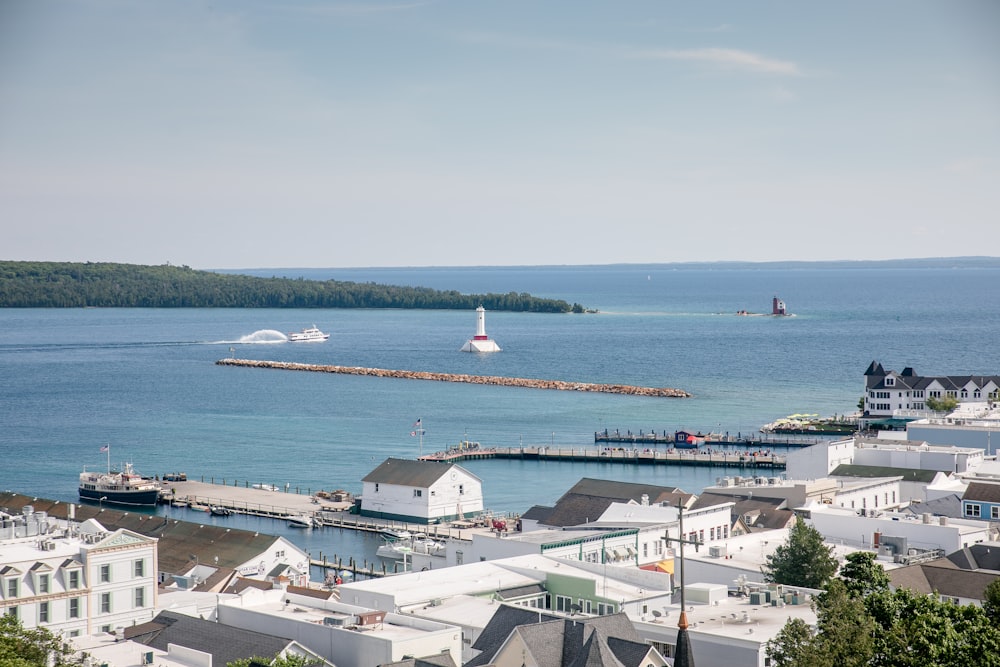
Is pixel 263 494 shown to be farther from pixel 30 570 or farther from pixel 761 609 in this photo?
pixel 761 609

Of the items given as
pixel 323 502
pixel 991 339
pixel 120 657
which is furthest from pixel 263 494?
pixel 991 339

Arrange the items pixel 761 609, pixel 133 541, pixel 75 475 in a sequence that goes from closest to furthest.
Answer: pixel 761 609 → pixel 133 541 → pixel 75 475

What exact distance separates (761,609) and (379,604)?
7944mm

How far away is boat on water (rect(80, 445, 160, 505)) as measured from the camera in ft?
206

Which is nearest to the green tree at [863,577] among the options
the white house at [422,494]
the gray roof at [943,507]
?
the gray roof at [943,507]

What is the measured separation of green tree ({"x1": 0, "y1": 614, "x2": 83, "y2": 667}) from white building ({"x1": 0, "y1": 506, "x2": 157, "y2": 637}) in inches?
208

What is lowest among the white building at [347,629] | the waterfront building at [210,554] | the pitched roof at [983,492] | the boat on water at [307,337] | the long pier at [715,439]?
the long pier at [715,439]

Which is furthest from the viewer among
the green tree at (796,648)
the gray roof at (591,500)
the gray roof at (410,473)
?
the gray roof at (410,473)

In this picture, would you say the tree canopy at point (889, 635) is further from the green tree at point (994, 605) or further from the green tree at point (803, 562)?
the green tree at point (803, 562)

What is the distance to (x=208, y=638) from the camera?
26000 millimetres

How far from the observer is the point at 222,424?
9369 centimetres

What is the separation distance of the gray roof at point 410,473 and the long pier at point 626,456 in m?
15.7

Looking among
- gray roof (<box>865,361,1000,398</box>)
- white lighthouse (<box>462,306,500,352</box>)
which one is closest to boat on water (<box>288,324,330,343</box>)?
white lighthouse (<box>462,306,500,352</box>)

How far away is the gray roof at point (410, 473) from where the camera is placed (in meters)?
57.3
